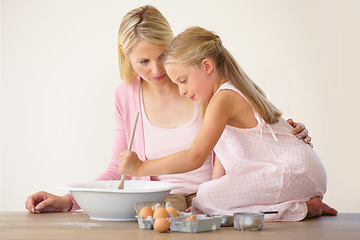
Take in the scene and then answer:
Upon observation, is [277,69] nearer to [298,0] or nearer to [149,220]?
[298,0]

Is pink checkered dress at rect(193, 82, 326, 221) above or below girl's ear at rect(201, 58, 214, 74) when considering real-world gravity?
below

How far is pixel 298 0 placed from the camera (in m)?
2.65

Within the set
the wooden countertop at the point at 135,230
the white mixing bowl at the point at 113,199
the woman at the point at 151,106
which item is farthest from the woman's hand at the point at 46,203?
the white mixing bowl at the point at 113,199

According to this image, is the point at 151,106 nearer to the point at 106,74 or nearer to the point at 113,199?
the point at 113,199

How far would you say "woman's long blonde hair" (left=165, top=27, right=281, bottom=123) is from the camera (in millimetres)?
1537

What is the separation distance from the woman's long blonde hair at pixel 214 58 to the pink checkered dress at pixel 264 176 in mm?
34

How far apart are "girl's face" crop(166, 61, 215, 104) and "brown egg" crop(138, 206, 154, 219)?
0.51 m

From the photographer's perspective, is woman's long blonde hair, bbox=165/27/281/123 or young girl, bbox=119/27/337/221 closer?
young girl, bbox=119/27/337/221

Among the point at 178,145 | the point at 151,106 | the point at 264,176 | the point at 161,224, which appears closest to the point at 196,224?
the point at 161,224

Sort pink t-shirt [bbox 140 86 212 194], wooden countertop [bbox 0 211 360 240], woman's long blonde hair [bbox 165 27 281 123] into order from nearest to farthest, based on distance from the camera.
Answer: wooden countertop [bbox 0 211 360 240] → woman's long blonde hair [bbox 165 27 281 123] → pink t-shirt [bbox 140 86 212 194]

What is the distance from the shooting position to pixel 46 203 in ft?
5.10

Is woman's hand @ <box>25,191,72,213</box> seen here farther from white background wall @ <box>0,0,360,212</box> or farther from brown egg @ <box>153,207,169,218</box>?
white background wall @ <box>0,0,360,212</box>

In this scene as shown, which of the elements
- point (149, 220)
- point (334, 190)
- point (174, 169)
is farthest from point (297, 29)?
point (149, 220)

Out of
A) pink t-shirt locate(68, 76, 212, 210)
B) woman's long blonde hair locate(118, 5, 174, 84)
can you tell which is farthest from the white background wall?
woman's long blonde hair locate(118, 5, 174, 84)
